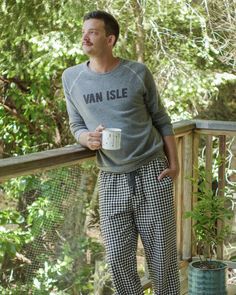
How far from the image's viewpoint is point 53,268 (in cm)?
284

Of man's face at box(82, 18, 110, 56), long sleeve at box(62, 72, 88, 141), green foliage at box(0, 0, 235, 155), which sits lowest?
long sleeve at box(62, 72, 88, 141)

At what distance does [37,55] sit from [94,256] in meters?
4.81

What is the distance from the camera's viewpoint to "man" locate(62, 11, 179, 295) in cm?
271

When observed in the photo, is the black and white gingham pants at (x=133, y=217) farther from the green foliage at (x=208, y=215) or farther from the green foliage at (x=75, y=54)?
the green foliage at (x=75, y=54)

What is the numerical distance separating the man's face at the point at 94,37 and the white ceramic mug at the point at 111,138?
1.02ft

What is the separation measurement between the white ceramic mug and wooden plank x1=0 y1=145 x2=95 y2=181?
0.20m

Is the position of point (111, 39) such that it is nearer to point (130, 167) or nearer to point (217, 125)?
point (130, 167)

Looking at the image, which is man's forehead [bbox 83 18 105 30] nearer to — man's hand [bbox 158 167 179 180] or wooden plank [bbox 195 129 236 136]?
man's hand [bbox 158 167 179 180]

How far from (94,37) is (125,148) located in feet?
1.44

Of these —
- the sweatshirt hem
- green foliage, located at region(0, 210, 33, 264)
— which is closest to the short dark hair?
the sweatshirt hem

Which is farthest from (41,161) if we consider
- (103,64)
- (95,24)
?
(95,24)

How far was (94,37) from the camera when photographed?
268 cm

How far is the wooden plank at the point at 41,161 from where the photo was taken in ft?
7.94

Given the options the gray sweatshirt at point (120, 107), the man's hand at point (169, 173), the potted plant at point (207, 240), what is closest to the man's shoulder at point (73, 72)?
the gray sweatshirt at point (120, 107)
